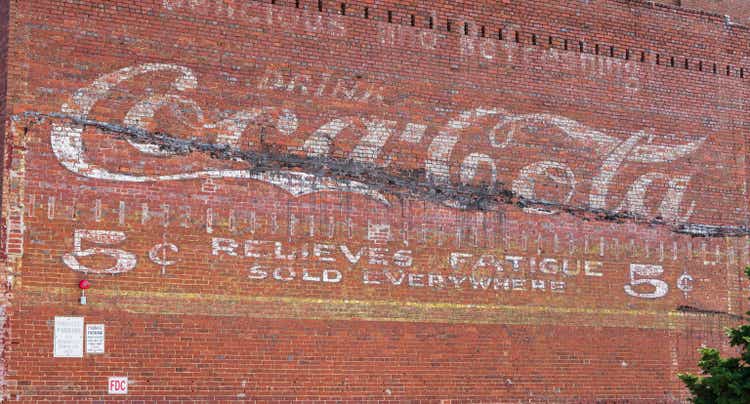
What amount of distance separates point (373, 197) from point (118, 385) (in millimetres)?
4813

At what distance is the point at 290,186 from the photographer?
16438 millimetres

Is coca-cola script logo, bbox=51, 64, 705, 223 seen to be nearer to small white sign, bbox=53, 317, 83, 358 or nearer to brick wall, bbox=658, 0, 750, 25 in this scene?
small white sign, bbox=53, 317, 83, 358

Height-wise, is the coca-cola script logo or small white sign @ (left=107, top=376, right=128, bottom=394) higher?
the coca-cola script logo

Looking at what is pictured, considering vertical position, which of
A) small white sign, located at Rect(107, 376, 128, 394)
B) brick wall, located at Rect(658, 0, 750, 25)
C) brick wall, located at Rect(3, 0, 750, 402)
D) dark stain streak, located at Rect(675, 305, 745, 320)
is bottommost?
small white sign, located at Rect(107, 376, 128, 394)

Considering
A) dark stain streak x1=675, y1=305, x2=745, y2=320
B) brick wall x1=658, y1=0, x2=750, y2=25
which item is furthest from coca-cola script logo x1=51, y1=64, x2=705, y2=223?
brick wall x1=658, y1=0, x2=750, y2=25

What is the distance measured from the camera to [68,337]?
1447 centimetres

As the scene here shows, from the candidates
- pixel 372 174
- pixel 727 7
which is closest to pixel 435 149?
pixel 372 174

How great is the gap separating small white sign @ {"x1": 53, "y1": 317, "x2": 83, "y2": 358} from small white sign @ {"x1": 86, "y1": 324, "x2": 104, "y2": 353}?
0.09 m

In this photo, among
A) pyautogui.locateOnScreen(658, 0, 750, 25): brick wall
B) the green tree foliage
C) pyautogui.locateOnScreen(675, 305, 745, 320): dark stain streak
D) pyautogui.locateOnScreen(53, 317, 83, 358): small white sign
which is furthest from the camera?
pyautogui.locateOnScreen(658, 0, 750, 25): brick wall

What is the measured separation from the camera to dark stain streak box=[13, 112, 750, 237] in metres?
15.5

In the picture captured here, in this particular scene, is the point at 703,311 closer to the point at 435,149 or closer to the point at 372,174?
the point at 435,149

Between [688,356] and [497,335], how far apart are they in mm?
4107

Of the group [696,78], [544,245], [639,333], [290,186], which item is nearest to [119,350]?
[290,186]

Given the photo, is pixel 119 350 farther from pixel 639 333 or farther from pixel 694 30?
pixel 694 30
